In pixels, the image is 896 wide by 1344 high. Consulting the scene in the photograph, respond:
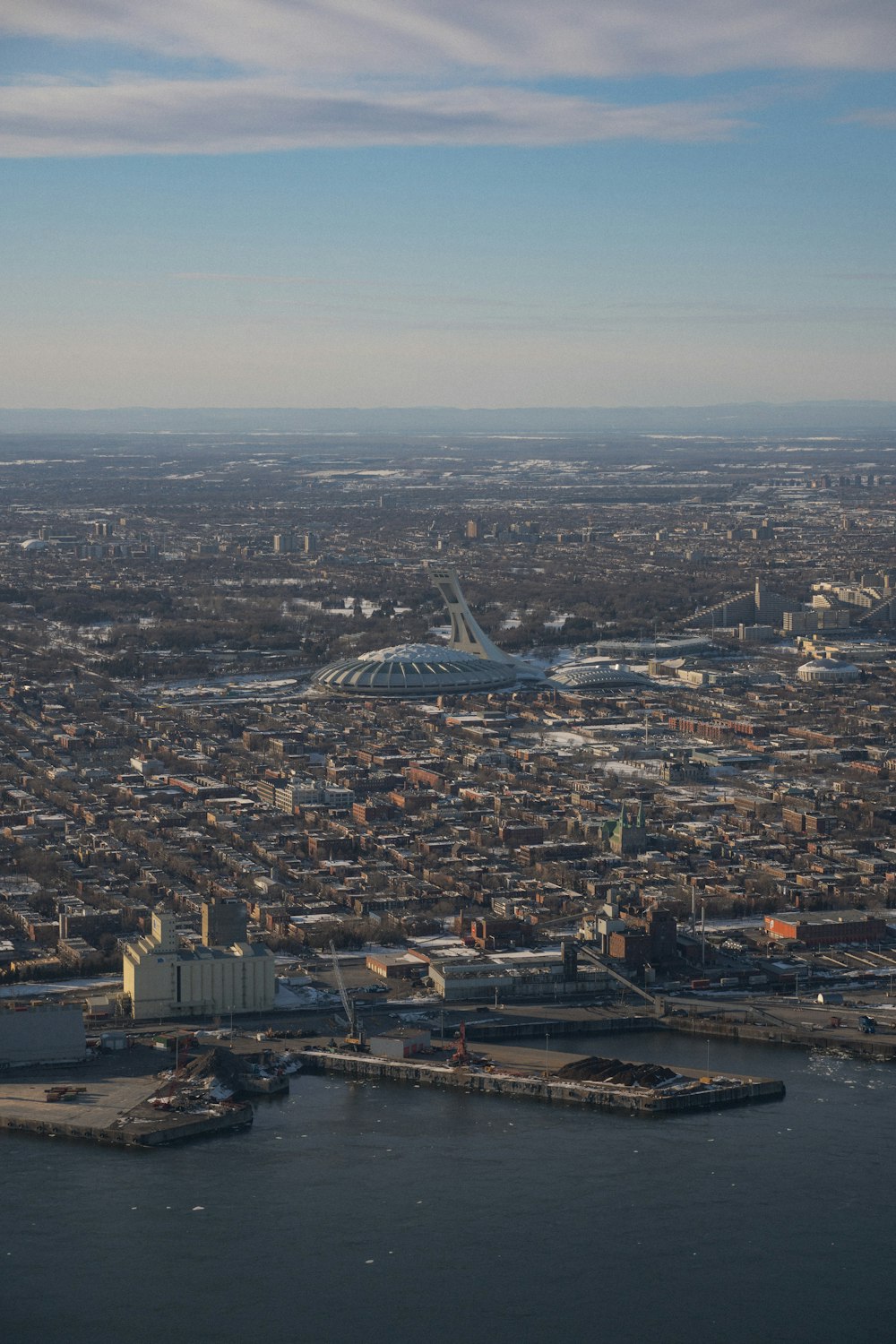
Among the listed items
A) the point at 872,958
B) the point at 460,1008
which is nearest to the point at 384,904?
the point at 460,1008

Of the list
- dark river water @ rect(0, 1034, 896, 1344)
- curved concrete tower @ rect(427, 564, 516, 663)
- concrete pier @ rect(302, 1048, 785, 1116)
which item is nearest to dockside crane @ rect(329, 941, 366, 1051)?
concrete pier @ rect(302, 1048, 785, 1116)

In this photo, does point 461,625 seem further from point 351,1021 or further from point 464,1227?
point 464,1227

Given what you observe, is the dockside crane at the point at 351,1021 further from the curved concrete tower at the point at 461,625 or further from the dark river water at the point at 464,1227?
the curved concrete tower at the point at 461,625

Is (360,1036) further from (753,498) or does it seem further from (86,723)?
(753,498)

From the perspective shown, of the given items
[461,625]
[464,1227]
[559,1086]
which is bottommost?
[464,1227]

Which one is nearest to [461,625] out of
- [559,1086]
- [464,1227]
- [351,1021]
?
[351,1021]

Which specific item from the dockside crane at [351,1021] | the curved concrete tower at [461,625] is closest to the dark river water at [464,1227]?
Answer: the dockside crane at [351,1021]

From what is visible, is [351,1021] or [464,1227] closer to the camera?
[464,1227]
